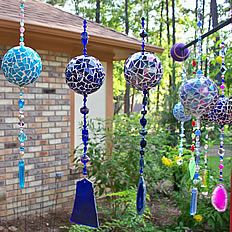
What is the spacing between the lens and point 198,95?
1486mm

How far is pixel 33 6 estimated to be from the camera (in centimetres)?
513

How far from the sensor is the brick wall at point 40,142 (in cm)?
432

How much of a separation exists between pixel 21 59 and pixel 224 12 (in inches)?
462

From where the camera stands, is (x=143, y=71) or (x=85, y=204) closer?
(x=143, y=71)

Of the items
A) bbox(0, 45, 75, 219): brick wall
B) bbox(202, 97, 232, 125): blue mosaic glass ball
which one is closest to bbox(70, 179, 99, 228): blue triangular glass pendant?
bbox(202, 97, 232, 125): blue mosaic glass ball

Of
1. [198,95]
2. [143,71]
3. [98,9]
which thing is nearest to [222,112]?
[198,95]

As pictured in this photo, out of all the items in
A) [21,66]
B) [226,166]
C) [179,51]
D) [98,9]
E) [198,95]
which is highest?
[98,9]

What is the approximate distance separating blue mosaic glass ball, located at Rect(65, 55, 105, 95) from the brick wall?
285 cm

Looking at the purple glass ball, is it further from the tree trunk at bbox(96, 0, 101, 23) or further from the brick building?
the tree trunk at bbox(96, 0, 101, 23)

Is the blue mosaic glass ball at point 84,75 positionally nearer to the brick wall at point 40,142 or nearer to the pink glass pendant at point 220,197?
the pink glass pendant at point 220,197

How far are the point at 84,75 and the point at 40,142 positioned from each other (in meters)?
3.21

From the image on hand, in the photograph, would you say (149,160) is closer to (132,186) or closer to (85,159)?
(132,186)

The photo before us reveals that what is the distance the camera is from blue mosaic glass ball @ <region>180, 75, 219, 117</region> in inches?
58.8

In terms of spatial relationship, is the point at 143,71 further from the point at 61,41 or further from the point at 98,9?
the point at 98,9
